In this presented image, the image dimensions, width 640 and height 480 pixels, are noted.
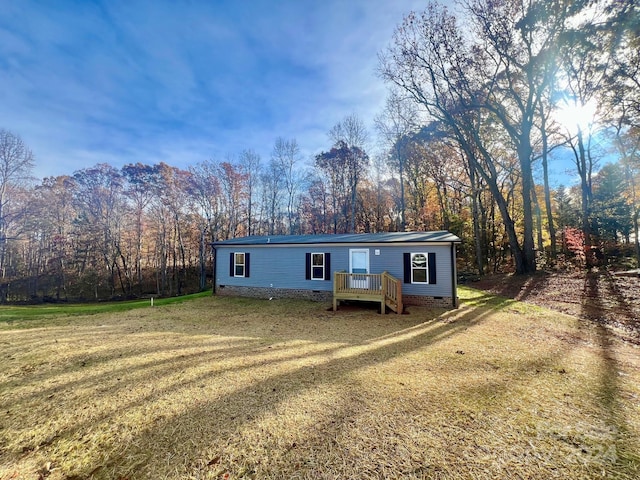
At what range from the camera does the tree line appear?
1418cm

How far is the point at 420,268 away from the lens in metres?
10.5

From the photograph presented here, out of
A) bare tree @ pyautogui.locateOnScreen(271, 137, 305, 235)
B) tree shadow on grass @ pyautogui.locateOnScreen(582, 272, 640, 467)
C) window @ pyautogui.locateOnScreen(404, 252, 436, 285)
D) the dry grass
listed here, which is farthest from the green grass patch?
bare tree @ pyautogui.locateOnScreen(271, 137, 305, 235)

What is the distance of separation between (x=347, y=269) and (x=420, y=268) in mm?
3000

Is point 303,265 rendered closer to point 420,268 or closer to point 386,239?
point 386,239

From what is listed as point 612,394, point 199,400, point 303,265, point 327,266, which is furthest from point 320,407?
point 303,265

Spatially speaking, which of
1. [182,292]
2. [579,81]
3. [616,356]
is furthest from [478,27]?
[182,292]

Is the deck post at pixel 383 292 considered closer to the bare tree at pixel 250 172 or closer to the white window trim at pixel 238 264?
the white window trim at pixel 238 264

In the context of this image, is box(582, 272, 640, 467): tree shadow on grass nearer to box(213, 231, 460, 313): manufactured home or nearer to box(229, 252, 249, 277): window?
box(213, 231, 460, 313): manufactured home

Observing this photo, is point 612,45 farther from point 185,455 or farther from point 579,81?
point 185,455

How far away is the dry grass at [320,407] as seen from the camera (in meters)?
2.46

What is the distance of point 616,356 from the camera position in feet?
17.1

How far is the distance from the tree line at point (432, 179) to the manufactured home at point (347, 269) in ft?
28.7

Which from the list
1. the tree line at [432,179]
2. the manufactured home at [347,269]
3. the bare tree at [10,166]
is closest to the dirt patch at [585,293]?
the tree line at [432,179]

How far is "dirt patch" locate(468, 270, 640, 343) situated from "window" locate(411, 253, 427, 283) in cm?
462
